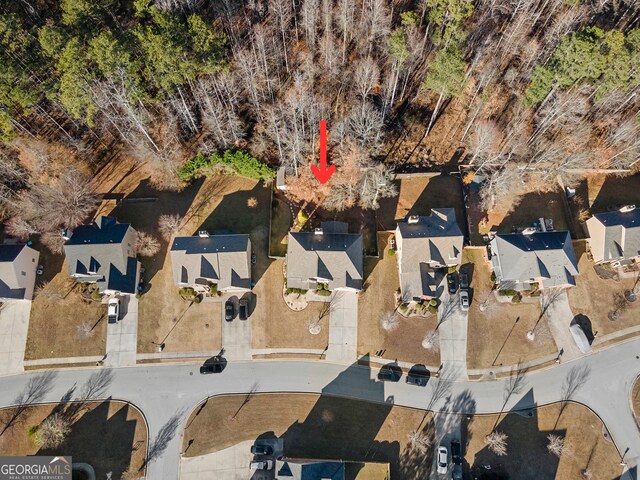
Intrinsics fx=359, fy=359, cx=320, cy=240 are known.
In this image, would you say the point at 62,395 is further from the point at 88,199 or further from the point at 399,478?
the point at 399,478

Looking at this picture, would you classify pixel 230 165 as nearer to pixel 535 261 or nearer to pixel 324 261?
pixel 324 261

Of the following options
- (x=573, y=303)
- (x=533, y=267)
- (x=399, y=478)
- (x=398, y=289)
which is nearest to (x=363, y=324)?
(x=398, y=289)

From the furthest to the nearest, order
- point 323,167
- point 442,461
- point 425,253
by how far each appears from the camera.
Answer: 1. point 323,167
2. point 425,253
3. point 442,461

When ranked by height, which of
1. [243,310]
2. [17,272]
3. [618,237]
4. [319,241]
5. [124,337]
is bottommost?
[124,337]

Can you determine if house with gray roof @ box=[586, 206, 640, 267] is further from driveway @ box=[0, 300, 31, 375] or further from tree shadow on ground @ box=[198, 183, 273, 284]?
driveway @ box=[0, 300, 31, 375]

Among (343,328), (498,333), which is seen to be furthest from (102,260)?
(498,333)

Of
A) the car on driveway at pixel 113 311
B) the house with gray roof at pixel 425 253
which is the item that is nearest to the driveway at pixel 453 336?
the house with gray roof at pixel 425 253
